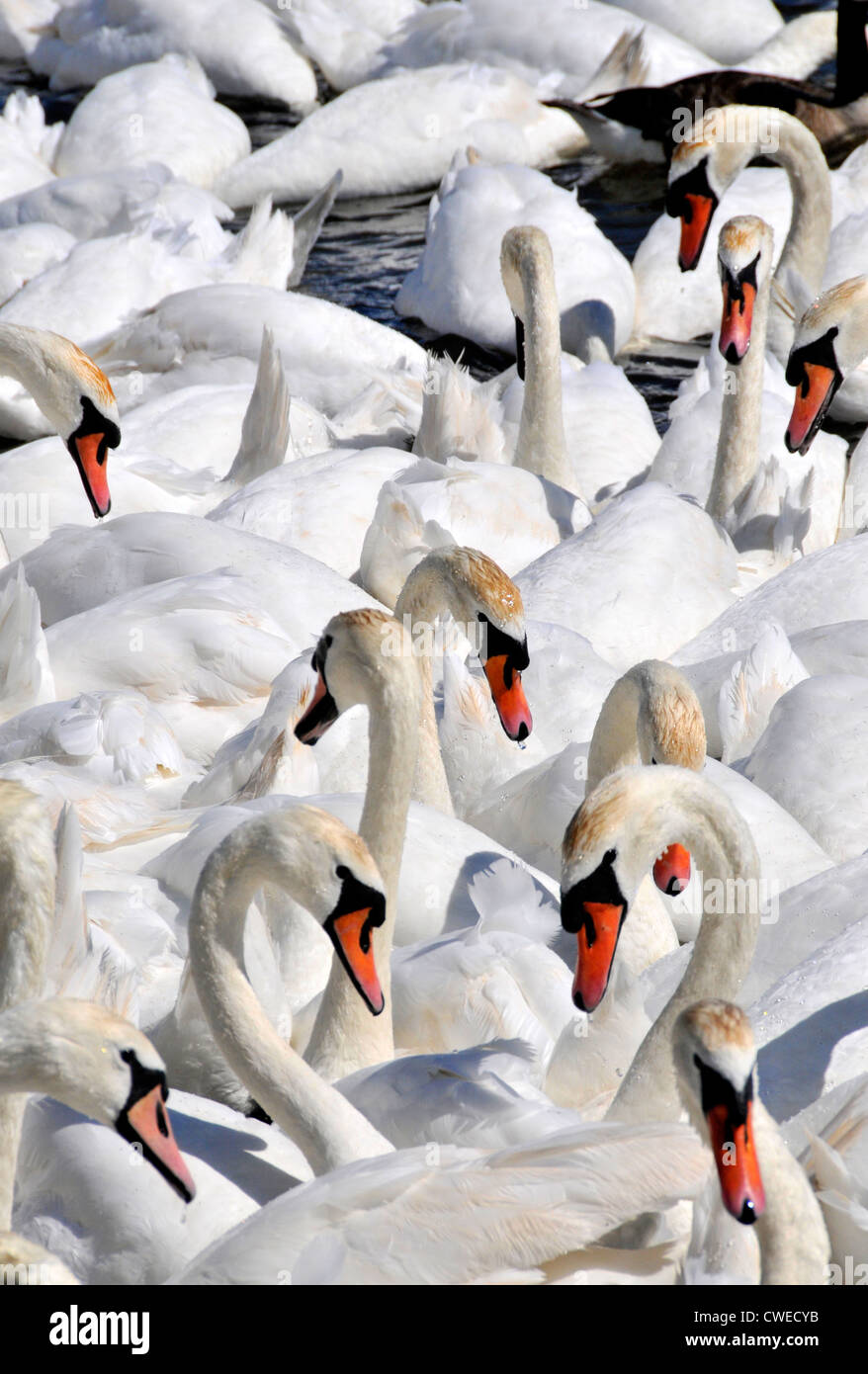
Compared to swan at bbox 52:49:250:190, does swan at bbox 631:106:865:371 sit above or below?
below

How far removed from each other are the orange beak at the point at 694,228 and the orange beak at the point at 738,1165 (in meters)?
5.16

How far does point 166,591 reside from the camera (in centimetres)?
559

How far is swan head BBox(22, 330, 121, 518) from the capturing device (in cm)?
585

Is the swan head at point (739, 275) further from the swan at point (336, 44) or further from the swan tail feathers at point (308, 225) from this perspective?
the swan at point (336, 44)

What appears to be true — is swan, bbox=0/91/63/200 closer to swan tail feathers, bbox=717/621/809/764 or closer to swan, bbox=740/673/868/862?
swan tail feathers, bbox=717/621/809/764

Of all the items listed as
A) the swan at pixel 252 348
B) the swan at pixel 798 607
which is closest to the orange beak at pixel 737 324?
the swan at pixel 798 607

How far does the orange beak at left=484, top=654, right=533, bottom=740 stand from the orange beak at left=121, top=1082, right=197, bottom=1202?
1.77 metres

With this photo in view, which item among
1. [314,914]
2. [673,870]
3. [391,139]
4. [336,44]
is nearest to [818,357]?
[673,870]

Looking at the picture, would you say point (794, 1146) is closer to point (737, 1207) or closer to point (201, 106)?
point (737, 1207)

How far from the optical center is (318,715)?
4406 millimetres

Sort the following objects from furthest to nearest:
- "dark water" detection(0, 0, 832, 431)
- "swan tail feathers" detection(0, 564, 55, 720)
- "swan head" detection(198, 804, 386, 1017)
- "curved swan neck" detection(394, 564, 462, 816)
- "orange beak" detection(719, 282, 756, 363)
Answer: "dark water" detection(0, 0, 832, 431) → "orange beak" detection(719, 282, 756, 363) → "swan tail feathers" detection(0, 564, 55, 720) → "curved swan neck" detection(394, 564, 462, 816) → "swan head" detection(198, 804, 386, 1017)

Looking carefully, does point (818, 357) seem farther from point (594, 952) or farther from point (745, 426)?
point (594, 952)

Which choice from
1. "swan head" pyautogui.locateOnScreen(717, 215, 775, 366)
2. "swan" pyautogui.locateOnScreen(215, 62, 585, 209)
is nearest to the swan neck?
"swan head" pyautogui.locateOnScreen(717, 215, 775, 366)

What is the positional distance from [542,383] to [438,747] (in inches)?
91.6
